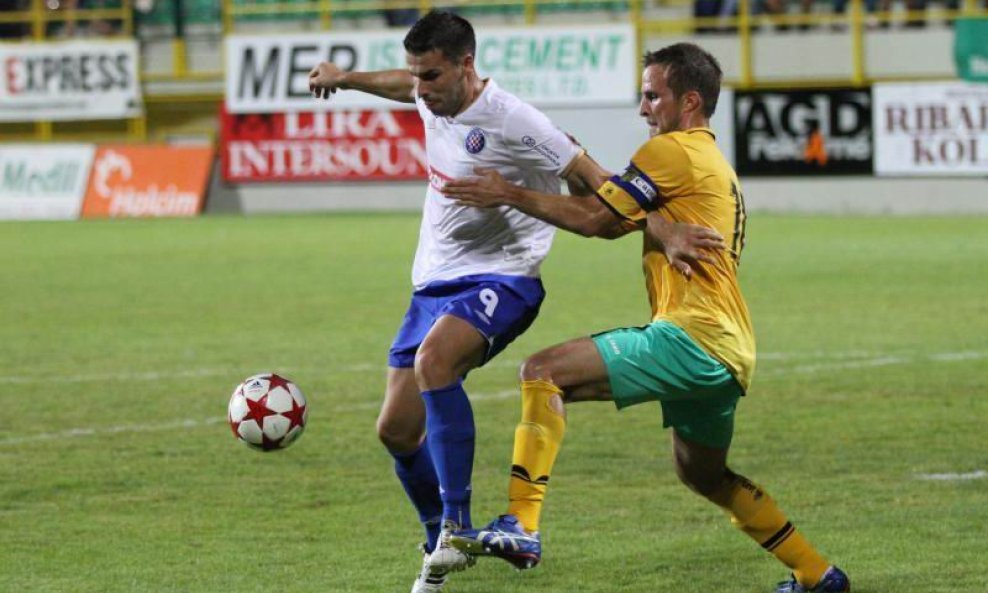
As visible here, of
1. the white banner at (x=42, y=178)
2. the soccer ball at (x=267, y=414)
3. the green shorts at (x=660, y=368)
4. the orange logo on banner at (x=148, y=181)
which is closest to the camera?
the green shorts at (x=660, y=368)

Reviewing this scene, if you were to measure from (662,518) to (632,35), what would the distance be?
21298mm

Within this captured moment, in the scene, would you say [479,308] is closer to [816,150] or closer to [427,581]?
[427,581]

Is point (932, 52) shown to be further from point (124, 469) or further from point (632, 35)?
point (124, 469)

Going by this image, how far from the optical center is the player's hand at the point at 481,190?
552 cm

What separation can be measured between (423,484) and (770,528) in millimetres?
1258

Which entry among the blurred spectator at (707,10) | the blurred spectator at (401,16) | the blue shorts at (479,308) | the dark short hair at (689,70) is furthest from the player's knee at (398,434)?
the blurred spectator at (401,16)

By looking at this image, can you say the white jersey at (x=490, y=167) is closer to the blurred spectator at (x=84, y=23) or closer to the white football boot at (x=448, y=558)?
the white football boot at (x=448, y=558)

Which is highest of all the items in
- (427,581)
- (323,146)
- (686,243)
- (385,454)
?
(686,243)

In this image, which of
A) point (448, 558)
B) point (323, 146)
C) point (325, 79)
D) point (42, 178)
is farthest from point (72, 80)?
point (448, 558)

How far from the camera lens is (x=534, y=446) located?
5.31 meters

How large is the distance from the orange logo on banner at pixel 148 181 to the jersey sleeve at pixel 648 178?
24.3 m

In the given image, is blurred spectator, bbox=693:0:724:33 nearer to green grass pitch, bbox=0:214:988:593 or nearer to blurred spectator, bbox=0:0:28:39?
green grass pitch, bbox=0:214:988:593

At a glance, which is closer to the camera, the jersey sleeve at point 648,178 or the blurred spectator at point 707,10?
the jersey sleeve at point 648,178

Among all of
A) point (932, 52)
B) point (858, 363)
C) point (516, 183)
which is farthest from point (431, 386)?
point (932, 52)
